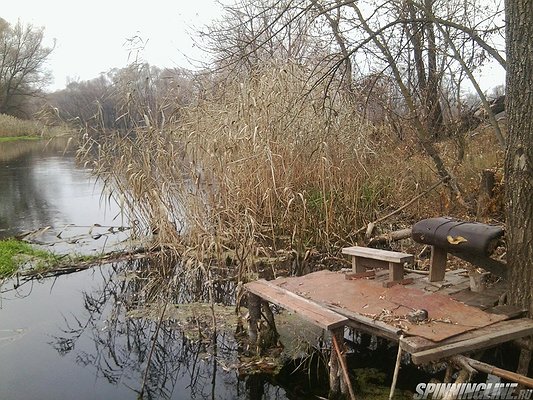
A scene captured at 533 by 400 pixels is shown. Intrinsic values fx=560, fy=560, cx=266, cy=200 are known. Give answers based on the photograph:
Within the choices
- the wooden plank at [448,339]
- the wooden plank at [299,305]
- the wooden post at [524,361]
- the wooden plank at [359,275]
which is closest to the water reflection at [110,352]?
the wooden plank at [299,305]

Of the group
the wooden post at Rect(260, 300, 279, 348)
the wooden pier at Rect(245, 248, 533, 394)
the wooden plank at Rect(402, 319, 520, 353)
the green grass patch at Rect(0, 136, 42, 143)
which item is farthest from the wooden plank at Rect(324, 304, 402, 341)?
the green grass patch at Rect(0, 136, 42, 143)

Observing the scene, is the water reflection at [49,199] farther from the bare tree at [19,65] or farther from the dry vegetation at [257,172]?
the bare tree at [19,65]

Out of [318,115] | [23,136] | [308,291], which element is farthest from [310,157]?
[23,136]

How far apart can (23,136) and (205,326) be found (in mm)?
26662

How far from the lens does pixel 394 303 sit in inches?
124

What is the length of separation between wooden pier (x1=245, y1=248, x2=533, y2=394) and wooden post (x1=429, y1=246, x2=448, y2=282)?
4cm

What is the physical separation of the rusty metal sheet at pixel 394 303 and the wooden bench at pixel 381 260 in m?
0.11

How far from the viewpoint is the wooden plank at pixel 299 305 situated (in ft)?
9.53

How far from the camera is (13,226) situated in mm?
7812

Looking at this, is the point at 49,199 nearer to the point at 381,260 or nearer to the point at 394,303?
the point at 381,260

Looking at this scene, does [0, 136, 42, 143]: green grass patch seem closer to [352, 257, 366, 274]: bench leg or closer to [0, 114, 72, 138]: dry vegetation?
[0, 114, 72, 138]: dry vegetation

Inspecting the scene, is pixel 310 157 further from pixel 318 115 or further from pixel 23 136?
pixel 23 136

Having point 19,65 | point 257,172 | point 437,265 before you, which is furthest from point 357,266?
point 19,65

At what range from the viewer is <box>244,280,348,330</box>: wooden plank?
2904 millimetres
